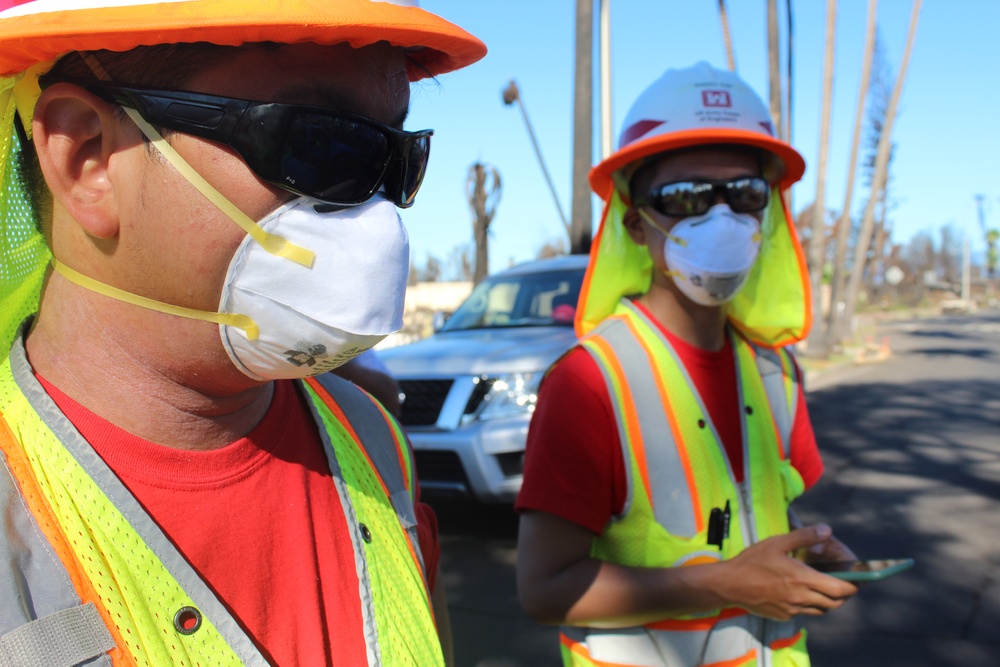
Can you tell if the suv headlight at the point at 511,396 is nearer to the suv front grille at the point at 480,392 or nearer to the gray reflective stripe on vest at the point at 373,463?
the suv front grille at the point at 480,392

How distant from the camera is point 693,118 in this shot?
7.57 ft

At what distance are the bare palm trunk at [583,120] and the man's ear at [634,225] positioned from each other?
883 centimetres

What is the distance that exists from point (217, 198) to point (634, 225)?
1631 millimetres

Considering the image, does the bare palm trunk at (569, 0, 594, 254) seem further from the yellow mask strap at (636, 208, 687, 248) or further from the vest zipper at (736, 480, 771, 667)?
the vest zipper at (736, 480, 771, 667)

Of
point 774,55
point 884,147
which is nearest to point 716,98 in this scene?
point 774,55

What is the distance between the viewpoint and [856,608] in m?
5.03

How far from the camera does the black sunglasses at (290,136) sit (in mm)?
1174

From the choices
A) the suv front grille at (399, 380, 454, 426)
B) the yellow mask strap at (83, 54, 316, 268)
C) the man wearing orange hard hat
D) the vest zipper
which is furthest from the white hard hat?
the suv front grille at (399, 380, 454, 426)

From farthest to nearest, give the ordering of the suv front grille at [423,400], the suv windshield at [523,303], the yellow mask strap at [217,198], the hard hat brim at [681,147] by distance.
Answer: the suv windshield at [523,303], the suv front grille at [423,400], the hard hat brim at [681,147], the yellow mask strap at [217,198]

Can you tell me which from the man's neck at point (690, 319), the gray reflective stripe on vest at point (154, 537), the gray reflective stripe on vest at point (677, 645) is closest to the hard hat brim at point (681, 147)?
the man's neck at point (690, 319)

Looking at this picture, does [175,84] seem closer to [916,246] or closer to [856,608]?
[856,608]

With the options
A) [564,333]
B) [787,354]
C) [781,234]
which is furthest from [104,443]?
[564,333]

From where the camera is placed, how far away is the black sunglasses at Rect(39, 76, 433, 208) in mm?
1174

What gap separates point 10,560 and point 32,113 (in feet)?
2.05
